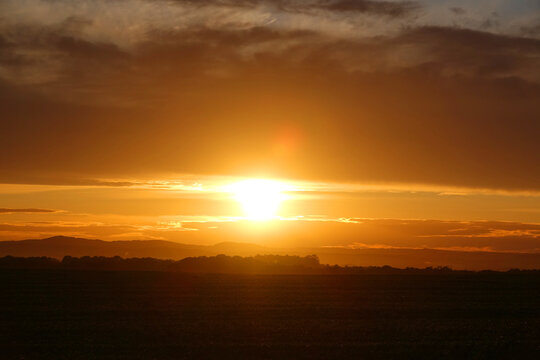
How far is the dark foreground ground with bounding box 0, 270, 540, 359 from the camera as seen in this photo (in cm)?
2267

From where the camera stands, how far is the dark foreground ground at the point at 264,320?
22672 millimetres

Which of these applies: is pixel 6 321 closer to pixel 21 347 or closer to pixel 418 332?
pixel 21 347

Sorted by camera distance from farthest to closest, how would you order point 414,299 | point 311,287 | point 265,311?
1. point 311,287
2. point 414,299
3. point 265,311

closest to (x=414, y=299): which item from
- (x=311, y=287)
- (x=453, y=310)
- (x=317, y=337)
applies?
(x=453, y=310)

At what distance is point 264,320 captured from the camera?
1136 inches

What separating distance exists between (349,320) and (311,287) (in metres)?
15.2

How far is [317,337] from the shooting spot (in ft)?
81.5

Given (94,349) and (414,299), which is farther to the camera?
(414,299)

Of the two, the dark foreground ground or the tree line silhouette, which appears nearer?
the dark foreground ground

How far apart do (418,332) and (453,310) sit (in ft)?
25.7

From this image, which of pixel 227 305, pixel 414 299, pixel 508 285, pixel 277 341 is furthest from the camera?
pixel 508 285

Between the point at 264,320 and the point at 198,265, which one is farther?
the point at 198,265

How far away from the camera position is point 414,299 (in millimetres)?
37969

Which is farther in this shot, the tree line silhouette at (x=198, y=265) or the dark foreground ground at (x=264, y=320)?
the tree line silhouette at (x=198, y=265)
